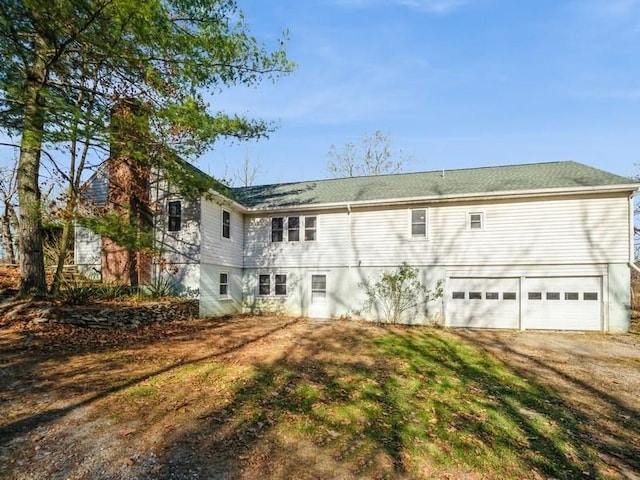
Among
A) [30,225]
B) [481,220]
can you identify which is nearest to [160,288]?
[30,225]

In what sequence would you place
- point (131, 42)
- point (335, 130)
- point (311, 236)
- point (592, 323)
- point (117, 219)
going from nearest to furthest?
point (131, 42), point (117, 219), point (592, 323), point (311, 236), point (335, 130)

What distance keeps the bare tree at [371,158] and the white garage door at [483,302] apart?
16.9 m

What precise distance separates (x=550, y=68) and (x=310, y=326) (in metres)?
13.4

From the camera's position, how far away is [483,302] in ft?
44.7

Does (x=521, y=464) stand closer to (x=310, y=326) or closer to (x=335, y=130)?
(x=310, y=326)

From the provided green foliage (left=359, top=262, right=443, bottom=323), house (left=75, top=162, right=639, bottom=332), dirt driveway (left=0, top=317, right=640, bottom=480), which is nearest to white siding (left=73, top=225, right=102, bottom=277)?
house (left=75, top=162, right=639, bottom=332)

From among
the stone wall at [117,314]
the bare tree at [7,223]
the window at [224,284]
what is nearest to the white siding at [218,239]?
the window at [224,284]


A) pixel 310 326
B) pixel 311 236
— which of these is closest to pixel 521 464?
pixel 310 326

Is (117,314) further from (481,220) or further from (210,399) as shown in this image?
(481,220)

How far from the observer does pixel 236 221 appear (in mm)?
16234

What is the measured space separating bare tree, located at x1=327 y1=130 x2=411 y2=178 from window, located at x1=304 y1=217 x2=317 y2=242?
1446 centimetres

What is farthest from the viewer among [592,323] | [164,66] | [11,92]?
[592,323]

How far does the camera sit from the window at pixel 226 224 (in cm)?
1518

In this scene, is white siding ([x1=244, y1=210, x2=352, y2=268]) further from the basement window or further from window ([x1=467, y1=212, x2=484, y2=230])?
window ([x1=467, y1=212, x2=484, y2=230])
